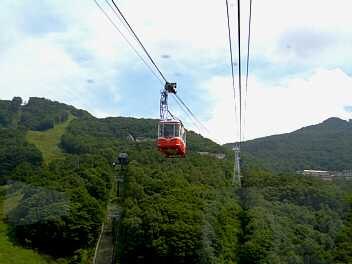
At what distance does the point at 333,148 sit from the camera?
9931 centimetres

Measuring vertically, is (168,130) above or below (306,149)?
below

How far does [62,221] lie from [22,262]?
5.41m

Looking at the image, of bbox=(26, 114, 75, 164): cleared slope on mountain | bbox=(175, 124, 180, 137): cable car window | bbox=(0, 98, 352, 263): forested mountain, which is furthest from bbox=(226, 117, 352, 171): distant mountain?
bbox=(175, 124, 180, 137): cable car window

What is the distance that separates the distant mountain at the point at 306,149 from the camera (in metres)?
93.9

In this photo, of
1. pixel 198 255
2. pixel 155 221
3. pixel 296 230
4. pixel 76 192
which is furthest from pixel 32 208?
pixel 296 230

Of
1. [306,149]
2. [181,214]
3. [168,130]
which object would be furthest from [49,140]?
[168,130]

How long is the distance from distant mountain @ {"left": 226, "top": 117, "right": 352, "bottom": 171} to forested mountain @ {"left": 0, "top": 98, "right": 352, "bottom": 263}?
1008 inches

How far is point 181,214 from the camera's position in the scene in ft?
170

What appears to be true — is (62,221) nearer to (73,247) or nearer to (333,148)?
(73,247)

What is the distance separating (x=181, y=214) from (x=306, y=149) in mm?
56631

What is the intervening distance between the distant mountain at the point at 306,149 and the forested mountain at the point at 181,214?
84.0ft

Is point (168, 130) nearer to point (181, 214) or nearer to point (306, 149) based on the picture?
point (181, 214)

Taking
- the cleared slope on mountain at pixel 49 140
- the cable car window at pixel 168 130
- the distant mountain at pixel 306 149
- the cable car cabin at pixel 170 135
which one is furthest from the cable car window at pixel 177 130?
the cleared slope on mountain at pixel 49 140

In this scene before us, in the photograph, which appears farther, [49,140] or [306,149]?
[49,140]
